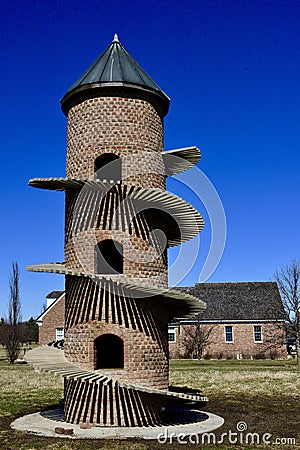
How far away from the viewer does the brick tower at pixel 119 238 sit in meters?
12.6

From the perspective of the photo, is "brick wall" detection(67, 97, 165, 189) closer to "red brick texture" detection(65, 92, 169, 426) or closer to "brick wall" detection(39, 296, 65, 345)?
"red brick texture" detection(65, 92, 169, 426)

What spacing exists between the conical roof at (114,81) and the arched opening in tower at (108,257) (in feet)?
13.2

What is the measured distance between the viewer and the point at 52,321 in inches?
1724

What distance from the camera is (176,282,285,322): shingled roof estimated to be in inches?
1670

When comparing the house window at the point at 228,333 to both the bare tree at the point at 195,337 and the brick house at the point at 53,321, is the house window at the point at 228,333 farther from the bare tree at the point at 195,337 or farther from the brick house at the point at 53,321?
the brick house at the point at 53,321

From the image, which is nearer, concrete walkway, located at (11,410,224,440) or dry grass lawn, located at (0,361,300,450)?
dry grass lawn, located at (0,361,300,450)

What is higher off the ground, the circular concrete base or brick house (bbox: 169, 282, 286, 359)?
brick house (bbox: 169, 282, 286, 359)

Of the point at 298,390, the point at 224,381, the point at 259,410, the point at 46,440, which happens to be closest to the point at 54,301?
the point at 224,381

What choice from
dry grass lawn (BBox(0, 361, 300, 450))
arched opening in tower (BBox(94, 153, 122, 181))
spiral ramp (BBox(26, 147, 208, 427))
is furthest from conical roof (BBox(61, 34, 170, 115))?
dry grass lawn (BBox(0, 361, 300, 450))

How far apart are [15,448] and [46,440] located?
87 cm

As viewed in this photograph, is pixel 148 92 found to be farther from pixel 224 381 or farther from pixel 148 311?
pixel 224 381

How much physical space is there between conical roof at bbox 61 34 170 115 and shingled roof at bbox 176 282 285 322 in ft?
99.1

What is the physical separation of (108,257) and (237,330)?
1176 inches

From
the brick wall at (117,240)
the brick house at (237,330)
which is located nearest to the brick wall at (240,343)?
the brick house at (237,330)
